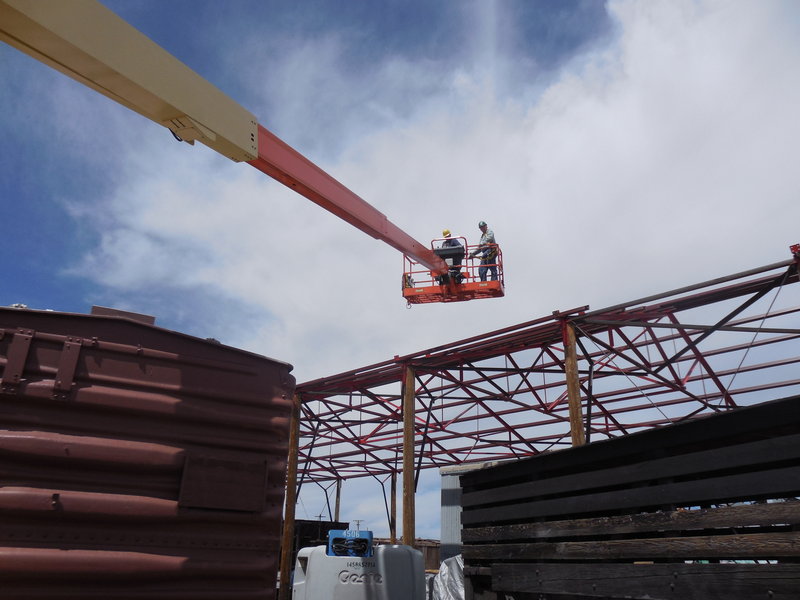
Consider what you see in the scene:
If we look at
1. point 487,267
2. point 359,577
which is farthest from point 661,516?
point 487,267

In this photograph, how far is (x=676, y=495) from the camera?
353cm

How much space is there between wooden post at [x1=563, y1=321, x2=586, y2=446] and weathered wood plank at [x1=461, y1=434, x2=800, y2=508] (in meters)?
7.53

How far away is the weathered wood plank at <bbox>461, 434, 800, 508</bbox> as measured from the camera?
123 inches

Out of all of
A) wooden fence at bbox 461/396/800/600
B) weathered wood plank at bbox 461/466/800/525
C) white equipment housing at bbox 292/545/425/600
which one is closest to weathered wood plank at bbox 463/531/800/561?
wooden fence at bbox 461/396/800/600

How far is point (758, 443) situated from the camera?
3191 millimetres

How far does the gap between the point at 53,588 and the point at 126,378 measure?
1545mm

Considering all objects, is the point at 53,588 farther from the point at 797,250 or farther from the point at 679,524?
the point at 797,250

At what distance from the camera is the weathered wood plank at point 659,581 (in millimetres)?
3025

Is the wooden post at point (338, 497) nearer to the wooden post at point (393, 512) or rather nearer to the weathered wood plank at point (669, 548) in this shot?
the wooden post at point (393, 512)

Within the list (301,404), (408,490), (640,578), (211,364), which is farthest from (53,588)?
(301,404)

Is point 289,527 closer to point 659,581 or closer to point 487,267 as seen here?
point 487,267

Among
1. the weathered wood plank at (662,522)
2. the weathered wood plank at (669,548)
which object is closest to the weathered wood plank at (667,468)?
the weathered wood plank at (662,522)

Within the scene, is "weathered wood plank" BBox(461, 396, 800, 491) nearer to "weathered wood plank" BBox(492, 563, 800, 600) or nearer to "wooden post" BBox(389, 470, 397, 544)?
"weathered wood plank" BBox(492, 563, 800, 600)

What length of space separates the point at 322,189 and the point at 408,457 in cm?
781
